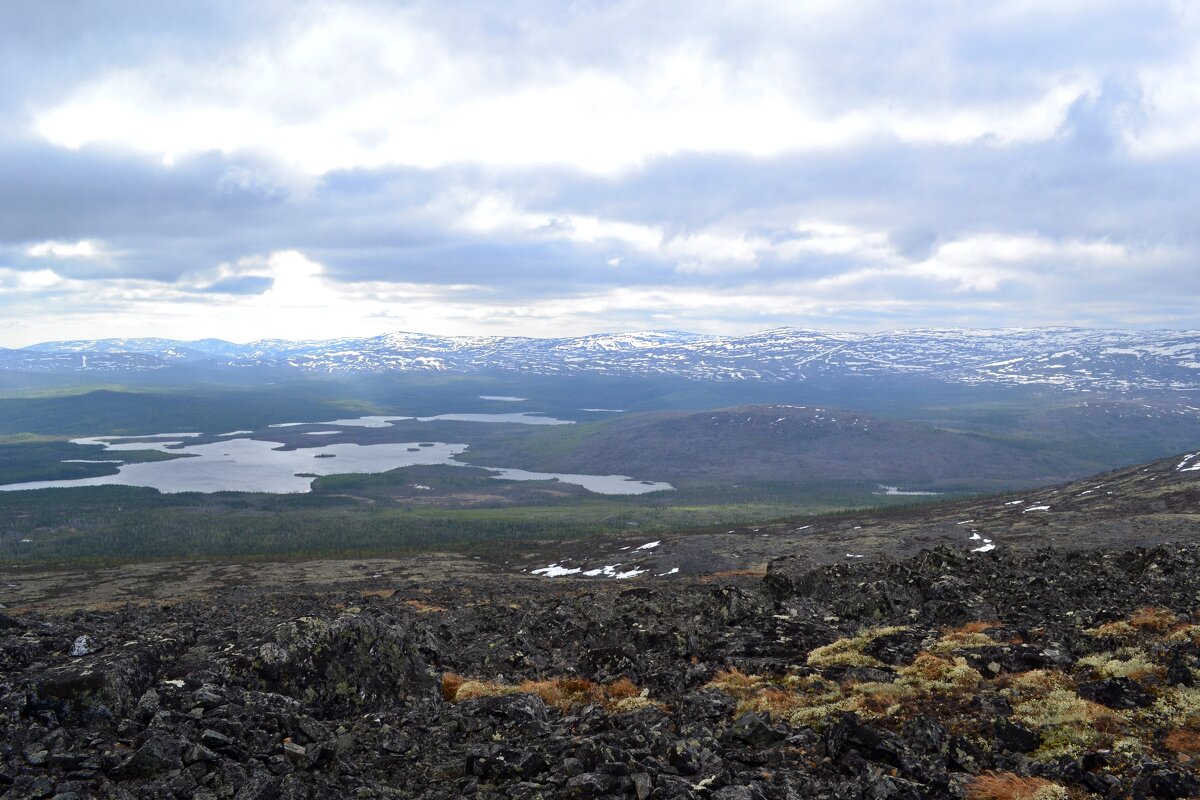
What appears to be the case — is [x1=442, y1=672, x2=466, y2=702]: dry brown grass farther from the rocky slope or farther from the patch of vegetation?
the patch of vegetation

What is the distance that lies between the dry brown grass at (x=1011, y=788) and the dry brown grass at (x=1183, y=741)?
2.90 m

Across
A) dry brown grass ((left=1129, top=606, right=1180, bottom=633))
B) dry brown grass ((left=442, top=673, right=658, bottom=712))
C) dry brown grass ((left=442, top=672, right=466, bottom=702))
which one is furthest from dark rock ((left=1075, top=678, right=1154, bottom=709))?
dry brown grass ((left=442, top=672, right=466, bottom=702))

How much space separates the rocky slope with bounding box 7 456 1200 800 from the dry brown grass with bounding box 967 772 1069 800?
41 millimetres

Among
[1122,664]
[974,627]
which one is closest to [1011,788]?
[1122,664]

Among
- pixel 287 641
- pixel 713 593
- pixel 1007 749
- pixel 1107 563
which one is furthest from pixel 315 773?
pixel 1107 563

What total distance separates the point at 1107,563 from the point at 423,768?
33258mm

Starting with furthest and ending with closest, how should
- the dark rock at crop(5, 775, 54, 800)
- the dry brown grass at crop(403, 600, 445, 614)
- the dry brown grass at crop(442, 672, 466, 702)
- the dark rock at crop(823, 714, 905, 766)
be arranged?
1. the dry brown grass at crop(403, 600, 445, 614)
2. the dry brown grass at crop(442, 672, 466, 702)
3. the dark rock at crop(823, 714, 905, 766)
4. the dark rock at crop(5, 775, 54, 800)

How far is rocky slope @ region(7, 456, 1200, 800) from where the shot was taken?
476 inches

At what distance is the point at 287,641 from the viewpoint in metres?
18.0

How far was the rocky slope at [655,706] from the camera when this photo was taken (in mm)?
12102

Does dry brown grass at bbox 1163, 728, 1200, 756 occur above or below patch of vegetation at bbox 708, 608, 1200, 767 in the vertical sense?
above

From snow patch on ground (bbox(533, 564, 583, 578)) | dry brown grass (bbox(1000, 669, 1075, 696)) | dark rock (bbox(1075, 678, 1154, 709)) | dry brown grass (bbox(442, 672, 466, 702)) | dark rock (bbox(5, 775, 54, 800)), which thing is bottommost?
snow patch on ground (bbox(533, 564, 583, 578))

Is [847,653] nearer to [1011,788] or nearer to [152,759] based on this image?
[1011,788]

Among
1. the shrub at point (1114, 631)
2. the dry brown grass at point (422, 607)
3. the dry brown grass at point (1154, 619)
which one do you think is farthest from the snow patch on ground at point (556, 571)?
the shrub at point (1114, 631)
